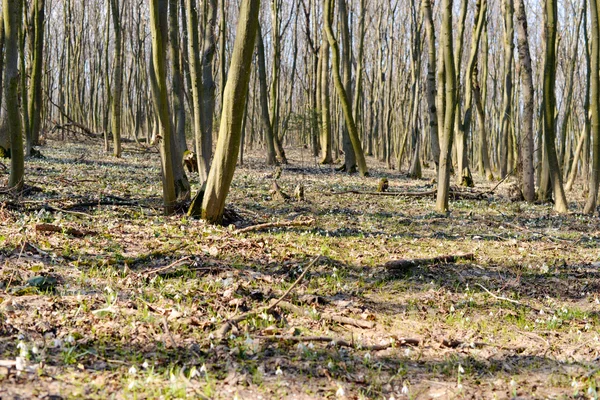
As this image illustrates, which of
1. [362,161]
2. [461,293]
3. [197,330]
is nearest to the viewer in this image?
[197,330]

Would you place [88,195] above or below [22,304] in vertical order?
above

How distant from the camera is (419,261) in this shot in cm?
632

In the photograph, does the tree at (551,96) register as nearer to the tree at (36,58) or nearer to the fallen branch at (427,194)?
the fallen branch at (427,194)

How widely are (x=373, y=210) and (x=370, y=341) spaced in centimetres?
637

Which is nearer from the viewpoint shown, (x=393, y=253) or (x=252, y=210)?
(x=393, y=253)

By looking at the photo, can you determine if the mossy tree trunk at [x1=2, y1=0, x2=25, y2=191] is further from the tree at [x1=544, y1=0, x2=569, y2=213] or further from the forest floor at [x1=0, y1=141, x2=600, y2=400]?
the tree at [x1=544, y1=0, x2=569, y2=213]

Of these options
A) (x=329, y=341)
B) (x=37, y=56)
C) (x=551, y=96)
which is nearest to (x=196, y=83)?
(x=329, y=341)

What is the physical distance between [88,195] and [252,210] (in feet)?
9.24

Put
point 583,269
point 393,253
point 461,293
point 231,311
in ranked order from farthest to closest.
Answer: point 393,253
point 583,269
point 461,293
point 231,311

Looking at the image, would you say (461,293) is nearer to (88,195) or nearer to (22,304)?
(22,304)

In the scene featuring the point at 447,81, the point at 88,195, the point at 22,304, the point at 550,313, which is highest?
the point at 447,81

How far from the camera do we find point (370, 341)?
166 inches

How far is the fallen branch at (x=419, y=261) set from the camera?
20.0ft

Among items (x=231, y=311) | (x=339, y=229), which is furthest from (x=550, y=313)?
(x=339, y=229)
